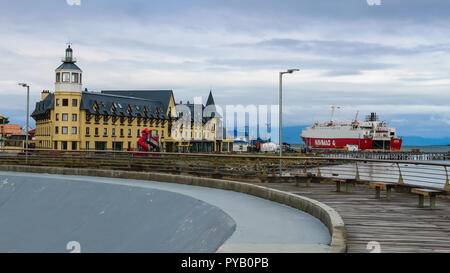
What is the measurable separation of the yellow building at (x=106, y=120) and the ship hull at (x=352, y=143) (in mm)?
40994

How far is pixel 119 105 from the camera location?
93.1m

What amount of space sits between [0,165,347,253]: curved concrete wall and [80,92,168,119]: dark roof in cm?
5781

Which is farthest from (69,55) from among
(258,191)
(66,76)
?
(258,191)

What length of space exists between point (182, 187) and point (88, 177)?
726 cm

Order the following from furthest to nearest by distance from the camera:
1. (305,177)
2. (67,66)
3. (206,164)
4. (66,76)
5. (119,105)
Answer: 1. (119,105)
2. (67,66)
3. (66,76)
4. (206,164)
5. (305,177)

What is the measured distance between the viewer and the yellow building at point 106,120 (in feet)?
269

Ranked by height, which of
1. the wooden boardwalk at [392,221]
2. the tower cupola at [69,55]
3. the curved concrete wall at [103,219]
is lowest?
the curved concrete wall at [103,219]

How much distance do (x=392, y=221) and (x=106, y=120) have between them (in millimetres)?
83118

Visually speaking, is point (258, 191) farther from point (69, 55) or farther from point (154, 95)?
point (154, 95)

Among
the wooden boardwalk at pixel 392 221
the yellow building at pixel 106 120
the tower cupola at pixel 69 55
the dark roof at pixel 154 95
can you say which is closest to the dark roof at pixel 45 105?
the yellow building at pixel 106 120

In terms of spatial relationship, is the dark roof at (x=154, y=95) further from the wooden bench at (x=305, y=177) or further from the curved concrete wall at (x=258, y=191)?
the wooden bench at (x=305, y=177)

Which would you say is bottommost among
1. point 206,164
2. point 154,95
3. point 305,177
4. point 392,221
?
point 392,221

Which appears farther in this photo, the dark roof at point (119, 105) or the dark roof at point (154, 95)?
the dark roof at point (154, 95)
